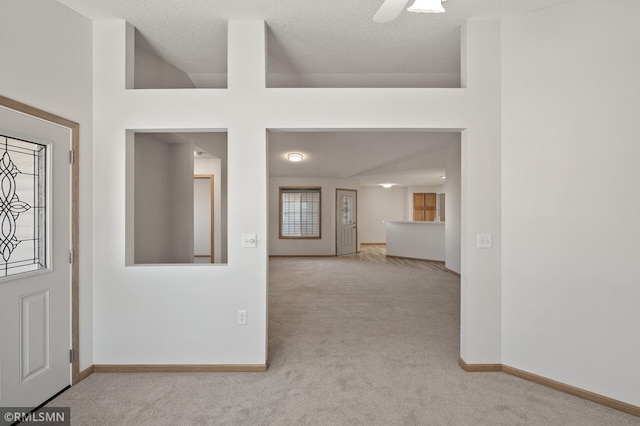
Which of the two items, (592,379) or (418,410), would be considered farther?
(592,379)

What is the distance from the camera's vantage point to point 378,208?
1271cm

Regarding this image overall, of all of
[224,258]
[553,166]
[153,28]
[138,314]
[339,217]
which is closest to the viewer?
[553,166]

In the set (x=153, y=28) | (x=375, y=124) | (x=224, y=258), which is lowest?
(x=224, y=258)

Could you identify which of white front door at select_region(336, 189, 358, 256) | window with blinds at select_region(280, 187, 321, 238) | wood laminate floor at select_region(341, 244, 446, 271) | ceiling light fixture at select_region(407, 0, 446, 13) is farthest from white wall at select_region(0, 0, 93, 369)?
white front door at select_region(336, 189, 358, 256)

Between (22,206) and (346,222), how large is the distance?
8.37 m

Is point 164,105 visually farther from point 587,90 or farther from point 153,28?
point 587,90

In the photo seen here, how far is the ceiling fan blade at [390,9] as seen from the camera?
168 centimetres

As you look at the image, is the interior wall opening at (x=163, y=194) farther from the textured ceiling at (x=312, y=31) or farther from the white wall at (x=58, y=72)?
the textured ceiling at (x=312, y=31)

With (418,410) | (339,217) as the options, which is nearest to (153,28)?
(418,410)

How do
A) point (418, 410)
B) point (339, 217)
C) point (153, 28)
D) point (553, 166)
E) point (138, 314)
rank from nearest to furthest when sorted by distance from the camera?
point (418, 410), point (553, 166), point (138, 314), point (153, 28), point (339, 217)

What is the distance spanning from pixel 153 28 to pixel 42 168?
1555 millimetres

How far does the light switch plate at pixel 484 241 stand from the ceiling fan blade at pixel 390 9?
1.88 metres

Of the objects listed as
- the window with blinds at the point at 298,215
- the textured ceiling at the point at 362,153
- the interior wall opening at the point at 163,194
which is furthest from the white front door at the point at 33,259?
the window with blinds at the point at 298,215

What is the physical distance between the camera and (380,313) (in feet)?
13.7
